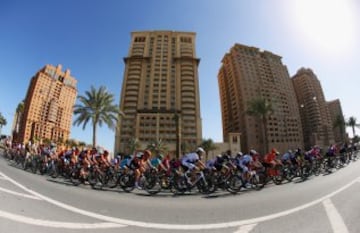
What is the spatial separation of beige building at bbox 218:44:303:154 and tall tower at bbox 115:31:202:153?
2601cm

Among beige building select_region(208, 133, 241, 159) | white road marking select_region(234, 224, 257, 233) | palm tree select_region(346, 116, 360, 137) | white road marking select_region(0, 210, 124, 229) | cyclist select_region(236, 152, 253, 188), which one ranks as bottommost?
white road marking select_region(234, 224, 257, 233)

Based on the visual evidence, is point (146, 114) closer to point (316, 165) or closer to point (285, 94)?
point (316, 165)

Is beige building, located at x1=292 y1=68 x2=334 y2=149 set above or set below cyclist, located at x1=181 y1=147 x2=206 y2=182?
above

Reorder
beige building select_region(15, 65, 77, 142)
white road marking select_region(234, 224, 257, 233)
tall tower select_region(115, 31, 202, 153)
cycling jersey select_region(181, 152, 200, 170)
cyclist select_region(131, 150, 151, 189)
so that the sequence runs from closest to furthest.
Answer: white road marking select_region(234, 224, 257, 233) < cycling jersey select_region(181, 152, 200, 170) < cyclist select_region(131, 150, 151, 189) < tall tower select_region(115, 31, 202, 153) < beige building select_region(15, 65, 77, 142)

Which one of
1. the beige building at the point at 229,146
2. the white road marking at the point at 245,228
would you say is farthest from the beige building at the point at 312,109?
the white road marking at the point at 245,228

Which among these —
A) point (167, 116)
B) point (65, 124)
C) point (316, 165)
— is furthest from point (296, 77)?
point (65, 124)

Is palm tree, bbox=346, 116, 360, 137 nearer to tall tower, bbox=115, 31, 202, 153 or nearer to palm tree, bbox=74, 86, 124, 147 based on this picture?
tall tower, bbox=115, 31, 202, 153

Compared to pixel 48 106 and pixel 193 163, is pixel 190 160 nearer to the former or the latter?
pixel 193 163

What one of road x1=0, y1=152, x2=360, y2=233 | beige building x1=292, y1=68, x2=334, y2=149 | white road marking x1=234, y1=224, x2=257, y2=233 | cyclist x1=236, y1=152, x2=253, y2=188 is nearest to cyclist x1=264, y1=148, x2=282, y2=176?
cyclist x1=236, y1=152, x2=253, y2=188

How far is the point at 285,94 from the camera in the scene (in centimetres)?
11388

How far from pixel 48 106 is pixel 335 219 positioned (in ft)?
468

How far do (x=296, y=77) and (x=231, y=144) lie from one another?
95.7m

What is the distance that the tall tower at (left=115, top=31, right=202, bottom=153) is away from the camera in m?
79.8

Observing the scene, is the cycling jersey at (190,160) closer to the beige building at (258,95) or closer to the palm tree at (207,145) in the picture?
the palm tree at (207,145)
